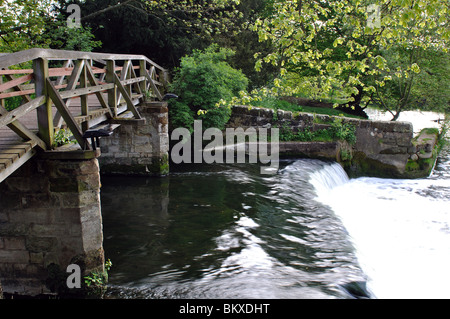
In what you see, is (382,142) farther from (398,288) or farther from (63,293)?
(63,293)

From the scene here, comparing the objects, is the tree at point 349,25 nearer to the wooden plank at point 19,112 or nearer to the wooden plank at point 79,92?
the wooden plank at point 79,92

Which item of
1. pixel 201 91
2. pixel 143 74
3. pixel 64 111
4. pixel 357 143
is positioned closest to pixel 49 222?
pixel 64 111

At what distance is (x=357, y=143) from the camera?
15570mm

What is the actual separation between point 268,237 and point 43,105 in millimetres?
4439

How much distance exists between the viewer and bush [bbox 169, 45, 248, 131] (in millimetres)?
13977

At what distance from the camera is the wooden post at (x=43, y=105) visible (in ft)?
16.4

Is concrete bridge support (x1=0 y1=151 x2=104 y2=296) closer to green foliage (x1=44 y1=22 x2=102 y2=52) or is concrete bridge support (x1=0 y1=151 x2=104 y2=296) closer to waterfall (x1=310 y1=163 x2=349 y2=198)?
waterfall (x1=310 y1=163 x2=349 y2=198)

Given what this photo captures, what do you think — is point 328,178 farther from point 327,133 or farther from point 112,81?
point 112,81

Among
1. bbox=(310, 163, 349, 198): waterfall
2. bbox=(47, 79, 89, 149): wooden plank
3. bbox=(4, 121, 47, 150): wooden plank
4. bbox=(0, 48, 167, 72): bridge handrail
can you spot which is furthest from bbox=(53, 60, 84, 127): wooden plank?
bbox=(310, 163, 349, 198): waterfall

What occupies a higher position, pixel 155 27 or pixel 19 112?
pixel 155 27

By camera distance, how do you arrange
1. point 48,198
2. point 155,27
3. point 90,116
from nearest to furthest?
point 48,198 < point 90,116 < point 155,27

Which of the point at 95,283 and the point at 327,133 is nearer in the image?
the point at 95,283

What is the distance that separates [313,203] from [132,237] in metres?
4.45
